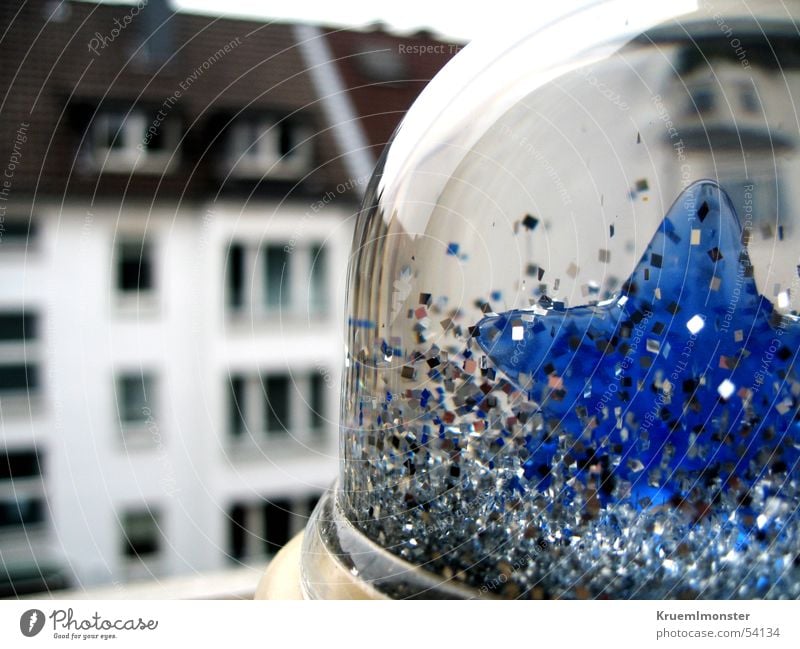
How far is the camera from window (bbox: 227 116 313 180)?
0.94m

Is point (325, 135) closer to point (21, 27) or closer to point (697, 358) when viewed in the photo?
point (21, 27)

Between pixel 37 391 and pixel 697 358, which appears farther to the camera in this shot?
pixel 37 391

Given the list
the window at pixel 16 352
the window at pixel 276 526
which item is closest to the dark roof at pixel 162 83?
the window at pixel 16 352

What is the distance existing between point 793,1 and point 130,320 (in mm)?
794

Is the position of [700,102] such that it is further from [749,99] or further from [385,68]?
[385,68]

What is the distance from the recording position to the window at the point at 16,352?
0.84 metres

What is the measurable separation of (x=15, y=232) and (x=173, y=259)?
30 cm

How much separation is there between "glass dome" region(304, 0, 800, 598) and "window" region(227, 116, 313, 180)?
525 mm

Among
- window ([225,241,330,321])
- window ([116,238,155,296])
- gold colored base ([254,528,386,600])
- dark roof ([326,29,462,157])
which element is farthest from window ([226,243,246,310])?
gold colored base ([254,528,386,600])

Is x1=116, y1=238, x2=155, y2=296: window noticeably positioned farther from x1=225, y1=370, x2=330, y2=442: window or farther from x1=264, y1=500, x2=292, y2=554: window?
x1=264, y1=500, x2=292, y2=554: window

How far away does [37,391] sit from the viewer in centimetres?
94

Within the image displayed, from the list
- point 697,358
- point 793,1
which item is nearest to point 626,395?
point 697,358

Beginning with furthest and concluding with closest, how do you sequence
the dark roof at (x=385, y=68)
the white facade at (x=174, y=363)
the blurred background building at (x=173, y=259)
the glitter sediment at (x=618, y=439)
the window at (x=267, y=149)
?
the window at (x=267, y=149) < the white facade at (x=174, y=363) < the blurred background building at (x=173, y=259) < the dark roof at (x=385, y=68) < the glitter sediment at (x=618, y=439)

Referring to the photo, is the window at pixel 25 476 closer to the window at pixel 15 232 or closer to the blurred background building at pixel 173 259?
the blurred background building at pixel 173 259
